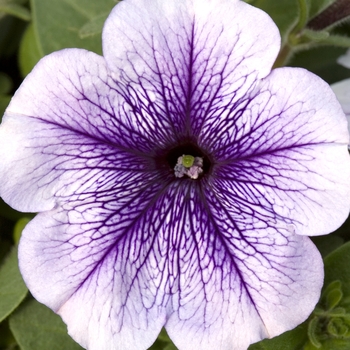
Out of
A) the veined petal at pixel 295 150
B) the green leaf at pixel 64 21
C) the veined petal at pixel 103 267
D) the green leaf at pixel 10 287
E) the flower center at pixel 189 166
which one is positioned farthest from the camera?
the green leaf at pixel 64 21

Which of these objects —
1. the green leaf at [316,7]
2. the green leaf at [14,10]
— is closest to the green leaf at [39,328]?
the green leaf at [14,10]

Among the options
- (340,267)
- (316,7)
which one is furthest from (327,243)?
(316,7)

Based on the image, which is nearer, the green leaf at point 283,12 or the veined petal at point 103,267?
the veined petal at point 103,267

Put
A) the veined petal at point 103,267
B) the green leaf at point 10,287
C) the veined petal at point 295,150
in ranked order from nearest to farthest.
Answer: the veined petal at point 295,150, the veined petal at point 103,267, the green leaf at point 10,287

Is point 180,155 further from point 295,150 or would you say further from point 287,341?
point 287,341

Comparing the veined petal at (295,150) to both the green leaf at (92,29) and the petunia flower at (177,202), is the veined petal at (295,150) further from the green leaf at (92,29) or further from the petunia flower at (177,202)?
the green leaf at (92,29)

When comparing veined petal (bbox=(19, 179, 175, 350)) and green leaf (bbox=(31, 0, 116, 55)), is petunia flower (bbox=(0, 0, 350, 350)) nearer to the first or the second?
veined petal (bbox=(19, 179, 175, 350))
